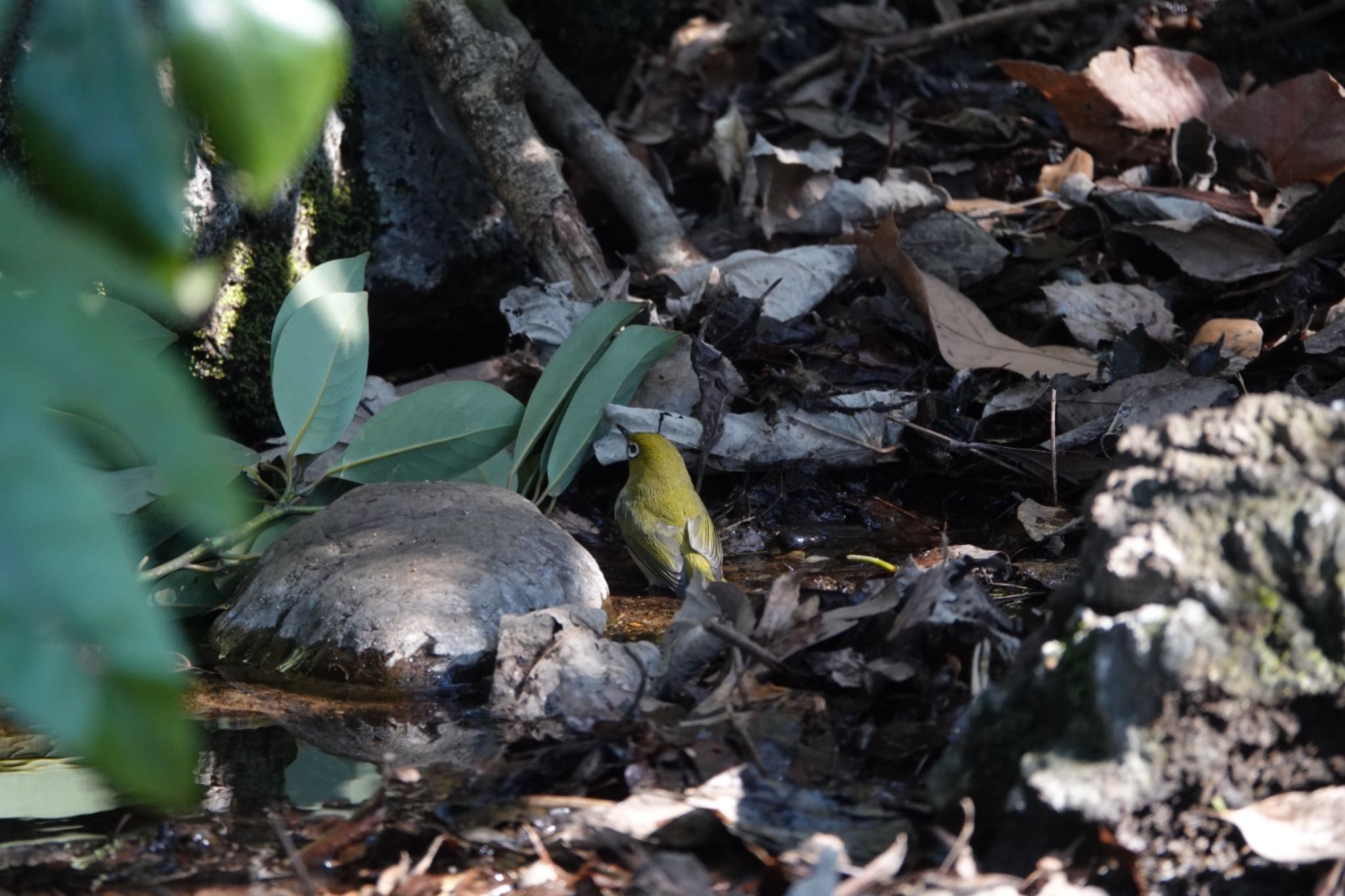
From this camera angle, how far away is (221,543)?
10.4 feet

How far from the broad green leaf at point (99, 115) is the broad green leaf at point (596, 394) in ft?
9.60

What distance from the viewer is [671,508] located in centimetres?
356

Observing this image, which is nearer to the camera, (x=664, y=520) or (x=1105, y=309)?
(x=664, y=520)

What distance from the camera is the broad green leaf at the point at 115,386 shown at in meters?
0.80

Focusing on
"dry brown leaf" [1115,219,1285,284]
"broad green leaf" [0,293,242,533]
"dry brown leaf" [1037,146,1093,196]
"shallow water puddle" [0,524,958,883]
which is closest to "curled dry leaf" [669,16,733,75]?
"dry brown leaf" [1037,146,1093,196]

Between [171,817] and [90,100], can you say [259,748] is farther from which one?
[90,100]

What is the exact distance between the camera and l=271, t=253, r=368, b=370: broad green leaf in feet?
11.1

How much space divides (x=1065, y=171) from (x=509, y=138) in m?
2.51

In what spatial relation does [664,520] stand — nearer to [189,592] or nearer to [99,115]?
[189,592]

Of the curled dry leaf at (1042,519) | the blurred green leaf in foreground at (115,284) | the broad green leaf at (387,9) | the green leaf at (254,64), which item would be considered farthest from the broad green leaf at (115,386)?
the curled dry leaf at (1042,519)

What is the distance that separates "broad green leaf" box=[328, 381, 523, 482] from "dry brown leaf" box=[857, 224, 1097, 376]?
1.50 metres

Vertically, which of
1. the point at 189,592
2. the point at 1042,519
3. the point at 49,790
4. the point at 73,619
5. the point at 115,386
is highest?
the point at 115,386

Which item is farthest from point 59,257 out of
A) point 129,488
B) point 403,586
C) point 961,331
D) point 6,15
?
point 961,331

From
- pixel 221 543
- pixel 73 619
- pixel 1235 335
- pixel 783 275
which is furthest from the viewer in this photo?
pixel 783 275
